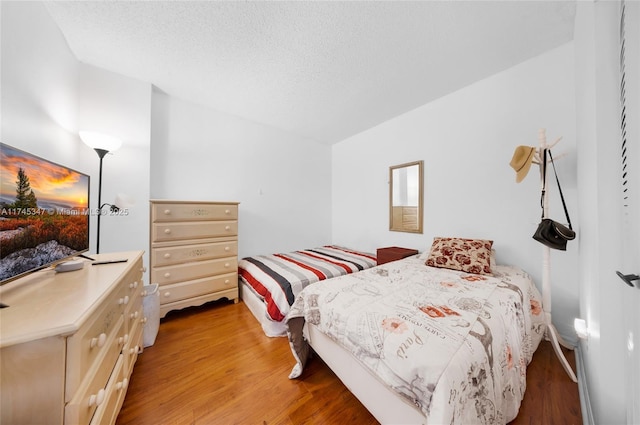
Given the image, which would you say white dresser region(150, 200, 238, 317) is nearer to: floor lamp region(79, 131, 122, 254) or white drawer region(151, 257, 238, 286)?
white drawer region(151, 257, 238, 286)

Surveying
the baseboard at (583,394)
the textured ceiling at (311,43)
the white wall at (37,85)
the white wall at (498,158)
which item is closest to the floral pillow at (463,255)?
the white wall at (498,158)

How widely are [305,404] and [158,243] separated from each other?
6.60 feet

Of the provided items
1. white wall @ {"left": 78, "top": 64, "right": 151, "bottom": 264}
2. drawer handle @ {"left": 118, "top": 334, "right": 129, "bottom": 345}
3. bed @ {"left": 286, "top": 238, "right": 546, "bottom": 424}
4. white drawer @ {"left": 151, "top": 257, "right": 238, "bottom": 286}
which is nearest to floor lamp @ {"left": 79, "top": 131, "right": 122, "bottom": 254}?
white wall @ {"left": 78, "top": 64, "right": 151, "bottom": 264}

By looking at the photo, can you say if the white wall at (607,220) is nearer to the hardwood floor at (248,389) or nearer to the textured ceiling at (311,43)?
the hardwood floor at (248,389)

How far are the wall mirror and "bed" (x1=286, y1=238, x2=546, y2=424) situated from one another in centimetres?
116

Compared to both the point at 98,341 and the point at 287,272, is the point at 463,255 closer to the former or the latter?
the point at 287,272

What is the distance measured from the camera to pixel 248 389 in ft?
4.53

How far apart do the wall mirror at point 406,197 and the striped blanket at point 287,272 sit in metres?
0.69

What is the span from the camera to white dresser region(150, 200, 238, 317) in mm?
2176

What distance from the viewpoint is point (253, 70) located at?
212cm

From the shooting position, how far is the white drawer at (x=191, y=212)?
2178 millimetres

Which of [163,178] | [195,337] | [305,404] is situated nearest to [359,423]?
[305,404]

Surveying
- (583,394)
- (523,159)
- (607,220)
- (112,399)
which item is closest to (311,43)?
(523,159)

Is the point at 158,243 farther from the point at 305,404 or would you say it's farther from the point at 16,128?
the point at 305,404
